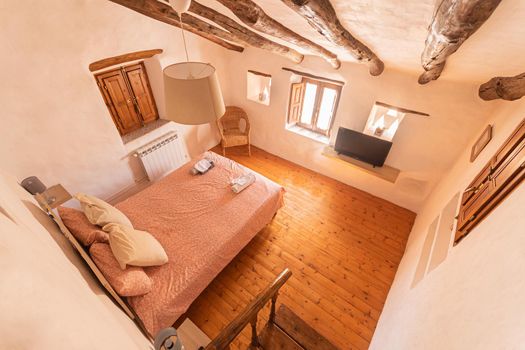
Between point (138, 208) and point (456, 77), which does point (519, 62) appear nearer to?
point (456, 77)

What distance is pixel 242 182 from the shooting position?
291 centimetres


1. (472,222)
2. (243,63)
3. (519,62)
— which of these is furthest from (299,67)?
(472,222)

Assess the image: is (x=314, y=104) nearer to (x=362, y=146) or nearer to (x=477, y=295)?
(x=362, y=146)

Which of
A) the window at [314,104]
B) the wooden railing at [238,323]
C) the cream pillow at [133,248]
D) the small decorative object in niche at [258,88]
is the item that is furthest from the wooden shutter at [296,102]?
the wooden railing at [238,323]

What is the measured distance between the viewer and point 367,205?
3549 millimetres

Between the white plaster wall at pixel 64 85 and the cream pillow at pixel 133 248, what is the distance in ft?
4.30

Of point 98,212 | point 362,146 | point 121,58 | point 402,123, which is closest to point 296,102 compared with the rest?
point 362,146

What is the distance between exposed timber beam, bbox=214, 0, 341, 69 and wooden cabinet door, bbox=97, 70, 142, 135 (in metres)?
2.10

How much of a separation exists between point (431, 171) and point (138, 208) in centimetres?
389

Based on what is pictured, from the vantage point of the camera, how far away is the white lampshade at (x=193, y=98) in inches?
51.8

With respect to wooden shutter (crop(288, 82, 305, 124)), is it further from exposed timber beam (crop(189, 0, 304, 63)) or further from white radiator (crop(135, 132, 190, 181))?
white radiator (crop(135, 132, 190, 181))

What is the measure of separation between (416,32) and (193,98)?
5.00 ft

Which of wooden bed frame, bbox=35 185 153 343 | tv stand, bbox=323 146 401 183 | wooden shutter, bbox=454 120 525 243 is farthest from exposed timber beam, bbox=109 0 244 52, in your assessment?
wooden shutter, bbox=454 120 525 243

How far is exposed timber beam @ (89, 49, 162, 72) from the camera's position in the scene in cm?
251
